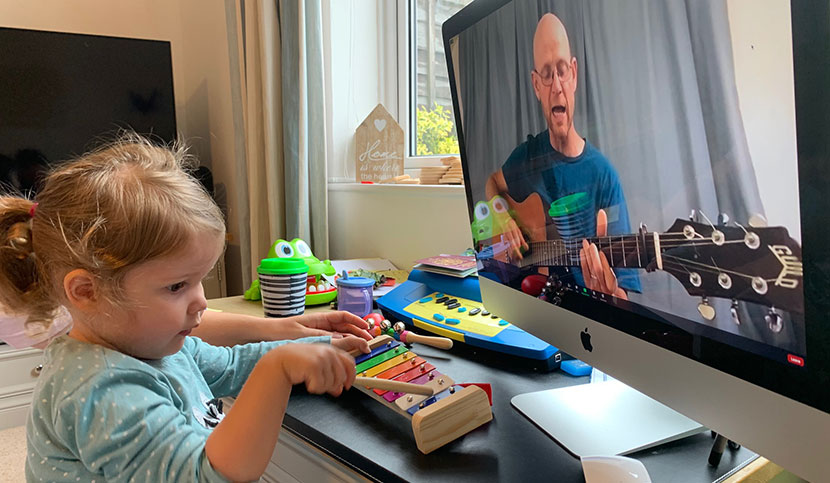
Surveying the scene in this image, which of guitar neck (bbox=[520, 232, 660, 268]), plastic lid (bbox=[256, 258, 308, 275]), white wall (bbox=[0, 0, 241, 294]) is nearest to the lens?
guitar neck (bbox=[520, 232, 660, 268])

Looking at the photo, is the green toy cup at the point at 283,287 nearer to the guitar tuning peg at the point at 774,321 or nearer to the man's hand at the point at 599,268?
the man's hand at the point at 599,268

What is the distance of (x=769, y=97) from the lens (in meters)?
0.39

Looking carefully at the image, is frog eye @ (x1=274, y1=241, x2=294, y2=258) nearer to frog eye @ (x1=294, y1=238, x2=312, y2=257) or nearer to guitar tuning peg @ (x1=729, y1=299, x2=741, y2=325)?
frog eye @ (x1=294, y1=238, x2=312, y2=257)

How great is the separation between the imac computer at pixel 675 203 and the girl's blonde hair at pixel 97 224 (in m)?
0.44

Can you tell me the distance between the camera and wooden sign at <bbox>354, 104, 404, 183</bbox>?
1676 millimetres

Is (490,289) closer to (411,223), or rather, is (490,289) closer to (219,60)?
(411,223)

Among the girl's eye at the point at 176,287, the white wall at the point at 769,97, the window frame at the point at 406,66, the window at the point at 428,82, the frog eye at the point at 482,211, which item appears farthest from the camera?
the window frame at the point at 406,66

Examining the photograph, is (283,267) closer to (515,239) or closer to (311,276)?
(311,276)

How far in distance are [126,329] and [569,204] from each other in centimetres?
55

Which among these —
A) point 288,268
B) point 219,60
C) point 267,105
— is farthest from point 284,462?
point 219,60

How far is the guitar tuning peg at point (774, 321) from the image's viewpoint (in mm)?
404

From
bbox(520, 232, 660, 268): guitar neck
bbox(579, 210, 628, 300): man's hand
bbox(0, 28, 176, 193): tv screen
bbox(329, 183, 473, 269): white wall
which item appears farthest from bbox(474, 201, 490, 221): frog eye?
bbox(0, 28, 176, 193): tv screen

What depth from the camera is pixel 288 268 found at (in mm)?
1154

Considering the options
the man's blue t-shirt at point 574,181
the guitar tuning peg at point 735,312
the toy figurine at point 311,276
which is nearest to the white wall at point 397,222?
the toy figurine at point 311,276
